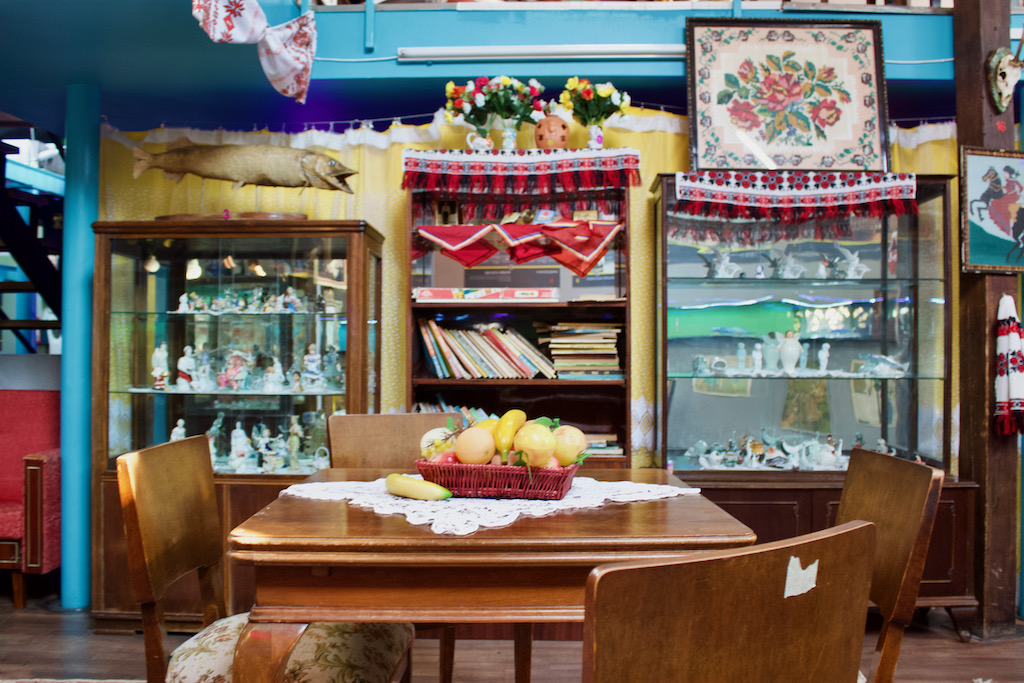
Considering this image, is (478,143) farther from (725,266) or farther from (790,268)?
(790,268)

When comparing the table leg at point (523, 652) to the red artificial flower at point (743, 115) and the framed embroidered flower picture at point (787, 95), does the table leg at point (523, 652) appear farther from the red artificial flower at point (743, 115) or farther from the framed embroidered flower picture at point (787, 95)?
the red artificial flower at point (743, 115)

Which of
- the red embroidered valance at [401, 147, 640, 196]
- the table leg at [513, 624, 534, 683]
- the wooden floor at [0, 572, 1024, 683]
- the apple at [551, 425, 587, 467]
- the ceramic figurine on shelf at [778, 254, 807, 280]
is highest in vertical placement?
the red embroidered valance at [401, 147, 640, 196]

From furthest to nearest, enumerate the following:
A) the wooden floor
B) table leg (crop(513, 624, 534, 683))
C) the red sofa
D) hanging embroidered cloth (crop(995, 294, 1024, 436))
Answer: the red sofa → hanging embroidered cloth (crop(995, 294, 1024, 436)) → the wooden floor → table leg (crop(513, 624, 534, 683))

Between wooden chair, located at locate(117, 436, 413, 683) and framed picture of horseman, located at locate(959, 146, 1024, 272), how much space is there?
2.75m

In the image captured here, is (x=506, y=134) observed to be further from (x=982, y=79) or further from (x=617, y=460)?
(x=982, y=79)

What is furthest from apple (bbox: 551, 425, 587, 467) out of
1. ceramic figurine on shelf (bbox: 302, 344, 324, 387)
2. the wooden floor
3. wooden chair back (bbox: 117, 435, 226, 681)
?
ceramic figurine on shelf (bbox: 302, 344, 324, 387)

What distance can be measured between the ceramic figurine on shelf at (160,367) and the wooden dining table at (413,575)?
2220mm

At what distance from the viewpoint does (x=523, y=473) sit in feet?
4.81

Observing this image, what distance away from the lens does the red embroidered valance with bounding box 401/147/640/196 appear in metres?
2.92

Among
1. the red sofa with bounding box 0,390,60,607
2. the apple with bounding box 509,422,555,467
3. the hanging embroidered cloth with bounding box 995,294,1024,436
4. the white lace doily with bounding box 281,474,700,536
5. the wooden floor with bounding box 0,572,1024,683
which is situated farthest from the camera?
the red sofa with bounding box 0,390,60,607

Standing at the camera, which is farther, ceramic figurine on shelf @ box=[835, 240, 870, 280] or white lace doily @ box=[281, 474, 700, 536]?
ceramic figurine on shelf @ box=[835, 240, 870, 280]

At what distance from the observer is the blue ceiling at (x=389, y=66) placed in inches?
113

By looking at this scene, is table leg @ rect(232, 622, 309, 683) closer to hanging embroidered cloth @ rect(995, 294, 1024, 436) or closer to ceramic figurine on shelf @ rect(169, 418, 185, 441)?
ceramic figurine on shelf @ rect(169, 418, 185, 441)

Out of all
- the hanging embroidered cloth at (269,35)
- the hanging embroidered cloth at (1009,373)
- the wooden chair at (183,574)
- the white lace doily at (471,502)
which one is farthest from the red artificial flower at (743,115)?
the wooden chair at (183,574)
